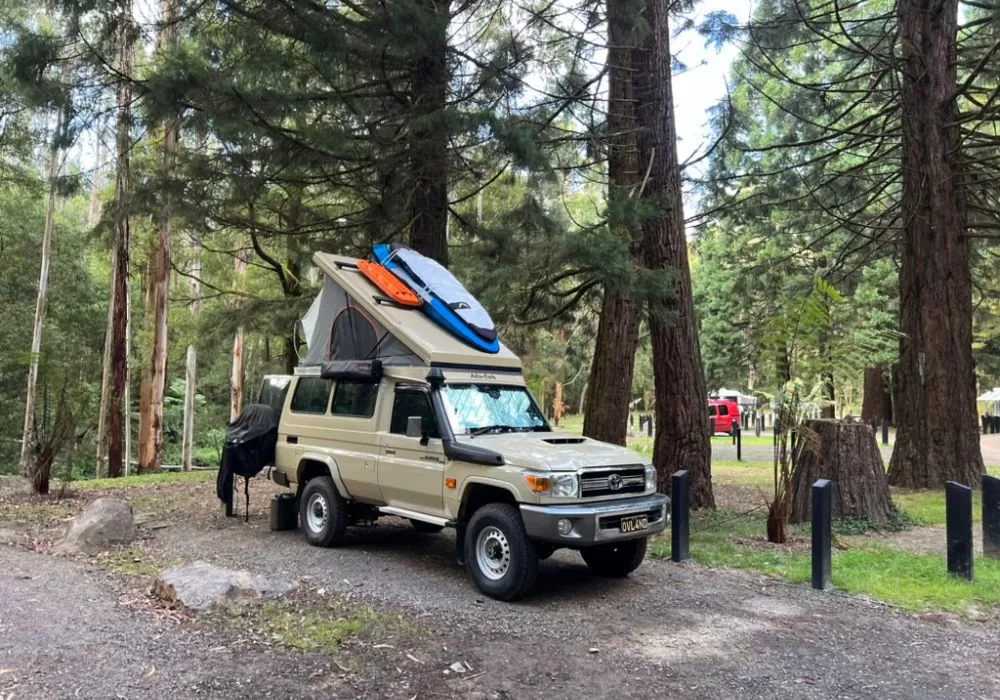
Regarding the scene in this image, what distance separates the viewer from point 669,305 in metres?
10.6

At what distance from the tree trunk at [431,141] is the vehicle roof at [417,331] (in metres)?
1.96

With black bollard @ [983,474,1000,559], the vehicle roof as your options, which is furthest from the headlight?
black bollard @ [983,474,1000,559]

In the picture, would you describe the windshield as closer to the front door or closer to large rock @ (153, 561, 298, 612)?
the front door

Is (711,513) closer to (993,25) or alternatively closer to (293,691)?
(293,691)

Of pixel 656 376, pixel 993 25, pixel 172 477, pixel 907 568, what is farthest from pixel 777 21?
pixel 172 477

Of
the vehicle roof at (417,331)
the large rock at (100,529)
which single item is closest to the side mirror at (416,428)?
the vehicle roof at (417,331)

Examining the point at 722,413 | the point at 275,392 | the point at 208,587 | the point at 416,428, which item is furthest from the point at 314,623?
the point at 722,413

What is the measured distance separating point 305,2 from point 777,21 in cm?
823

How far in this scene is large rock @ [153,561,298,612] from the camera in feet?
18.9

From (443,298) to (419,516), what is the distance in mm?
2495

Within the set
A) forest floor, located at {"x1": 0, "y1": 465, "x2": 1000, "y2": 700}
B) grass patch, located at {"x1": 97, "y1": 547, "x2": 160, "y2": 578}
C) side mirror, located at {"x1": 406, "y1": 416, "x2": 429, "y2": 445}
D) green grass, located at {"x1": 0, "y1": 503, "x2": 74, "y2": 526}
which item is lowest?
grass patch, located at {"x1": 97, "y1": 547, "x2": 160, "y2": 578}

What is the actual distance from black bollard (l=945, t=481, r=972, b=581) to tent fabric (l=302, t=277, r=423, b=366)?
209 inches

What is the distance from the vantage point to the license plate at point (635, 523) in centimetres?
628

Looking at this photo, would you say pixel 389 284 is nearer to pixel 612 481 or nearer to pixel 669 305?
pixel 612 481
